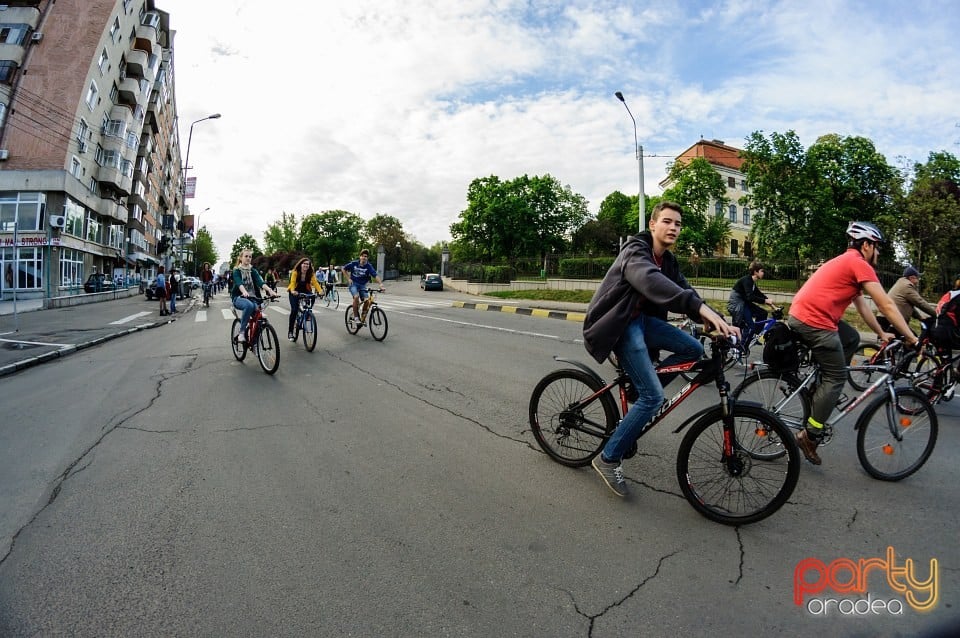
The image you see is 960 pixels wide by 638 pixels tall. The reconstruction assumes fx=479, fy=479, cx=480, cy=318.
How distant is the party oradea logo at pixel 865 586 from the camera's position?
228 centimetres

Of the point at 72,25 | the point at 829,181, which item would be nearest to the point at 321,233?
the point at 72,25

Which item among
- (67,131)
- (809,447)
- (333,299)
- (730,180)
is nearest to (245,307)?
Result: (809,447)

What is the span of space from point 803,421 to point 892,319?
1.04 meters

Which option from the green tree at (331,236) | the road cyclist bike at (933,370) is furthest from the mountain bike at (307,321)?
the green tree at (331,236)

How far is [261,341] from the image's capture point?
7.69 m

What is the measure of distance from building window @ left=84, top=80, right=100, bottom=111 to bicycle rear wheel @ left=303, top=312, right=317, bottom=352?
3661 cm

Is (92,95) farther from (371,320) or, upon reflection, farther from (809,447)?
(809,447)

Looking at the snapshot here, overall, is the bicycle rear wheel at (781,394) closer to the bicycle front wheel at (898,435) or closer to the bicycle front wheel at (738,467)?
the bicycle front wheel at (898,435)

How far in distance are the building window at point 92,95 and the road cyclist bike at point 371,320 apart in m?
35.7

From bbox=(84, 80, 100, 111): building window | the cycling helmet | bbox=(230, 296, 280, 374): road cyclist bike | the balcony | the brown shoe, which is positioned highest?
bbox=(84, 80, 100, 111): building window

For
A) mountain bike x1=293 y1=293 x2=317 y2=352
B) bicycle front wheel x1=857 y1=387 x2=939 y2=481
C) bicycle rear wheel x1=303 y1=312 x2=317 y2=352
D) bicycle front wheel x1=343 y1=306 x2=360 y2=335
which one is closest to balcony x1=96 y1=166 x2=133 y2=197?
bicycle front wheel x1=343 y1=306 x2=360 y2=335

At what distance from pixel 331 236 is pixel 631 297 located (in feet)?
313

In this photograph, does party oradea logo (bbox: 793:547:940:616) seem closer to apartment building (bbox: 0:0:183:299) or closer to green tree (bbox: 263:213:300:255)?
apartment building (bbox: 0:0:183:299)

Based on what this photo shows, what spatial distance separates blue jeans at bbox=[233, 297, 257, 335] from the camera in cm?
802
